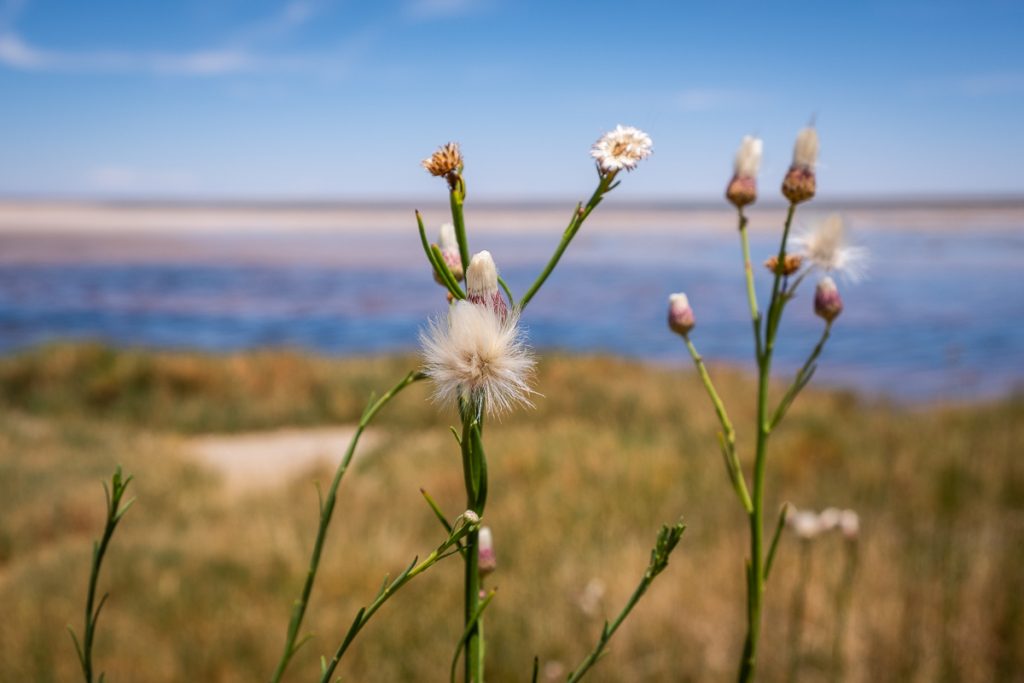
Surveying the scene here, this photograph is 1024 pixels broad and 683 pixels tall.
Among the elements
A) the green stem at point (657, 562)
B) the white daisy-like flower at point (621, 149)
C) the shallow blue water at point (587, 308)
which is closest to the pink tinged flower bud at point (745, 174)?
the white daisy-like flower at point (621, 149)

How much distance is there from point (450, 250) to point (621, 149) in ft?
0.59

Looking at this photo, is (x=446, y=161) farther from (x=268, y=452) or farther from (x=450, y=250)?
(x=268, y=452)

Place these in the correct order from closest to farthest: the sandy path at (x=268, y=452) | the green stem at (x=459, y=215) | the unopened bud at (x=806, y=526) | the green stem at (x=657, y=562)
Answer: the green stem at (x=459, y=215) → the green stem at (x=657, y=562) → the unopened bud at (x=806, y=526) → the sandy path at (x=268, y=452)

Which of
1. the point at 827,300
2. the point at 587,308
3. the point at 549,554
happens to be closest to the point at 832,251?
the point at 827,300

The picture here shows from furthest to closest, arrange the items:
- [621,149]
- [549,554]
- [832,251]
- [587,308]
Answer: [587,308] → [549,554] → [832,251] → [621,149]

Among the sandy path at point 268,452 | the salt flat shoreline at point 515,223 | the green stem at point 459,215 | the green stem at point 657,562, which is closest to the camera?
the green stem at point 459,215

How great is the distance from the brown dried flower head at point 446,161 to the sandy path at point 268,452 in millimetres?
7243

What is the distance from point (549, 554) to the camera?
5.09 meters

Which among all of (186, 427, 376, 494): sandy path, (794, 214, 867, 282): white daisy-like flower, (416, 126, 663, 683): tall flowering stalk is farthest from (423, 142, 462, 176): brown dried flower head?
(186, 427, 376, 494): sandy path

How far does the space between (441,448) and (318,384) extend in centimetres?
496

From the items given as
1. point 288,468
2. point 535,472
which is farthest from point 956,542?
point 288,468

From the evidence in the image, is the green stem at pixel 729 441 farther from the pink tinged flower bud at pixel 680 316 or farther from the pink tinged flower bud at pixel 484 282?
the pink tinged flower bud at pixel 484 282

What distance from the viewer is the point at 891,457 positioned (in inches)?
274

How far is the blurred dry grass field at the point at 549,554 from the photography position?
3.71 metres
